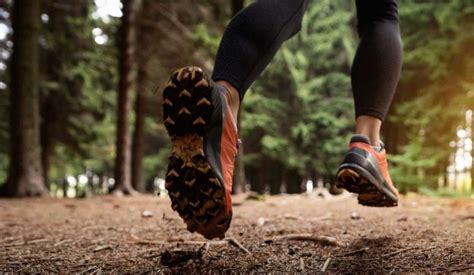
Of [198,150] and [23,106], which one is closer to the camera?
[198,150]

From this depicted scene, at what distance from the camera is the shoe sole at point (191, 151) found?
123 cm

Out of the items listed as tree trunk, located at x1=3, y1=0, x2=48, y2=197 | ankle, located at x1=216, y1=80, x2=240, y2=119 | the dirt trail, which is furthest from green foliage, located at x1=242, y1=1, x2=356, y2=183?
ankle, located at x1=216, y1=80, x2=240, y2=119

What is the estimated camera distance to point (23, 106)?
6.15 m

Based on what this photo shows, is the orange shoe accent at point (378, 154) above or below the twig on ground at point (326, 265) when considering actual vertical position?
above

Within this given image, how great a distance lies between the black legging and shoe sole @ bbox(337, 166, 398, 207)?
0.86 ft

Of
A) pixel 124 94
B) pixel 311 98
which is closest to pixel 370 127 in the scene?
pixel 124 94

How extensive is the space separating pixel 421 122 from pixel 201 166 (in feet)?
24.1

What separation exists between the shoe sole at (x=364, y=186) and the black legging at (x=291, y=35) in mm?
261

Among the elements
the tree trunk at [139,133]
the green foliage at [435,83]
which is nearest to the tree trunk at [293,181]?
the green foliage at [435,83]

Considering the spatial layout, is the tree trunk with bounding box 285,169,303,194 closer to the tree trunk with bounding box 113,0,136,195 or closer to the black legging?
the tree trunk with bounding box 113,0,136,195

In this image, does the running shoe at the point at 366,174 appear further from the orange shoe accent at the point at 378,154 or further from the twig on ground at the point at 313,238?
the twig on ground at the point at 313,238

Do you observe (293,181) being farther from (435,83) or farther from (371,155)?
(371,155)

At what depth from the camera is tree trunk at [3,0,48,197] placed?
20.0 ft

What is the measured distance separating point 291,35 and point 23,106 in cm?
549
